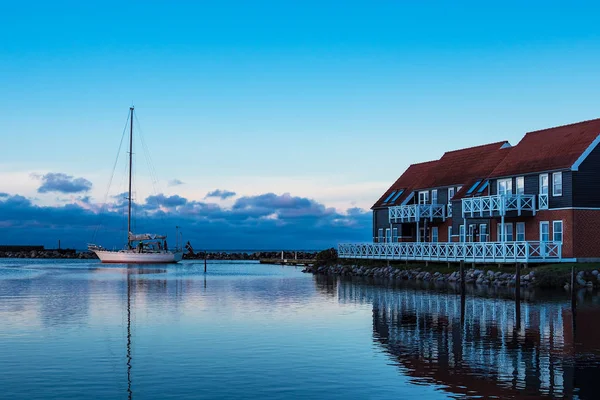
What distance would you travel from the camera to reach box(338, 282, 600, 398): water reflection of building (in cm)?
1791

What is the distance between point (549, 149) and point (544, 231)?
6.23m

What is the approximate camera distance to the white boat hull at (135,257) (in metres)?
104

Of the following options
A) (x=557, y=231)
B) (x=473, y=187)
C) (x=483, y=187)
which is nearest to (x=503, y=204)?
(x=557, y=231)

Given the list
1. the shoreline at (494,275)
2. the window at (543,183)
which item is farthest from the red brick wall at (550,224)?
the shoreline at (494,275)

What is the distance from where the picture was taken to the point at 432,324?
94.9 ft

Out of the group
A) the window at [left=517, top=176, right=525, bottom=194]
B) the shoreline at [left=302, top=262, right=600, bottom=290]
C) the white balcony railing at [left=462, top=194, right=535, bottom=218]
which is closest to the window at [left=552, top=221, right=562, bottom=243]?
the white balcony railing at [left=462, top=194, right=535, bottom=218]

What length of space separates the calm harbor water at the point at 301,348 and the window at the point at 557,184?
10058mm

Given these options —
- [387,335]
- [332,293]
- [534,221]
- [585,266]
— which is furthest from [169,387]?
[534,221]

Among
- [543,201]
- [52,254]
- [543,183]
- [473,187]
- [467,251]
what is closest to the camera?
[543,201]

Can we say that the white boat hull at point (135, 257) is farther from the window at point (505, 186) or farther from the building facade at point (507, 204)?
the window at point (505, 186)

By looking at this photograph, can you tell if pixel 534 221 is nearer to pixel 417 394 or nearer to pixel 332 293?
pixel 332 293

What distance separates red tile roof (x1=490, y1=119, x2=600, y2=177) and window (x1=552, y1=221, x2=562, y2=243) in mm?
3581

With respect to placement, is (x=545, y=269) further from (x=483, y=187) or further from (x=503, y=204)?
(x=483, y=187)

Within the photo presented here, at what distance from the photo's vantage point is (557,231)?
48656 millimetres
